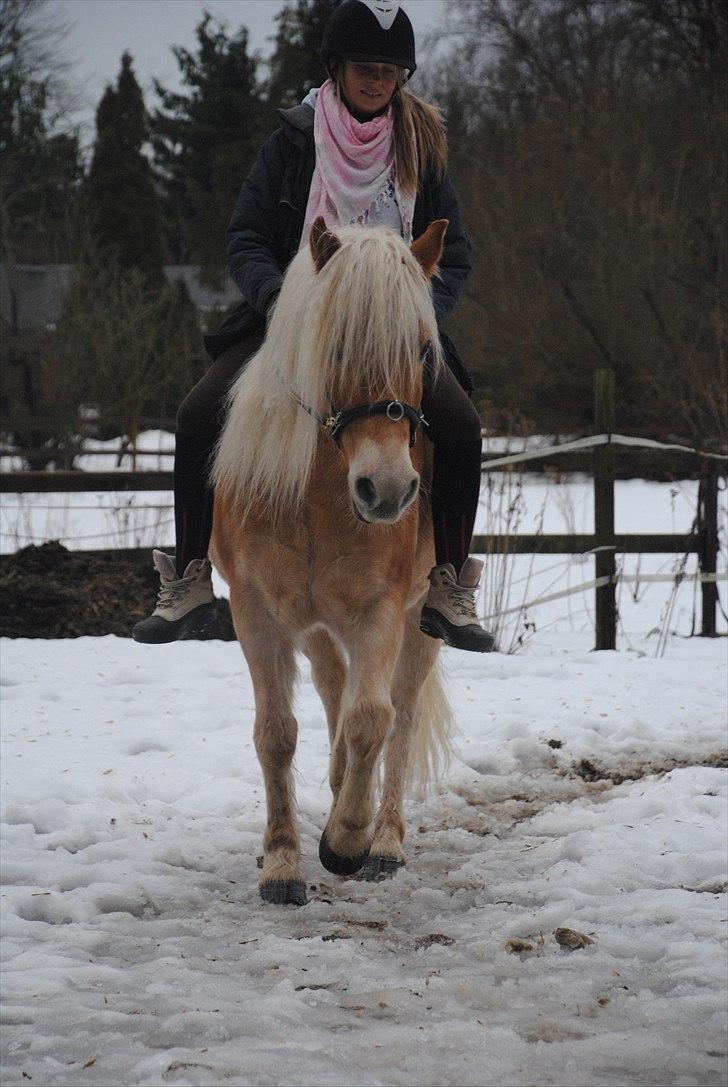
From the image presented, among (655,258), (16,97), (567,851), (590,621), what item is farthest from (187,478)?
(16,97)

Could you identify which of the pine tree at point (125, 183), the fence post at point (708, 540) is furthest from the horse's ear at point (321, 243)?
the pine tree at point (125, 183)

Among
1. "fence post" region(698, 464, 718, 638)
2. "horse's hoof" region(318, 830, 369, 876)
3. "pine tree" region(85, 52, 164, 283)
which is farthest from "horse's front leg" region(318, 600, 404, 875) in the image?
"pine tree" region(85, 52, 164, 283)

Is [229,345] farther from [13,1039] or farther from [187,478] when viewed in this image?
[13,1039]

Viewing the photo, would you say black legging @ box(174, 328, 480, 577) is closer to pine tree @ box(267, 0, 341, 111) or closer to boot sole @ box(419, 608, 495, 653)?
boot sole @ box(419, 608, 495, 653)

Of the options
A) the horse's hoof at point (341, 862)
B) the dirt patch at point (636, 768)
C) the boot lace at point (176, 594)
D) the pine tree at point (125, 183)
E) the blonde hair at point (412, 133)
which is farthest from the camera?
the pine tree at point (125, 183)

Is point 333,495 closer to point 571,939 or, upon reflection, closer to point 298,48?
point 571,939

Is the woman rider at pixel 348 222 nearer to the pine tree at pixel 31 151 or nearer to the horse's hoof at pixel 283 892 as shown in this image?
the horse's hoof at pixel 283 892

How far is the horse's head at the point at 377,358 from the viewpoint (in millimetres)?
3014

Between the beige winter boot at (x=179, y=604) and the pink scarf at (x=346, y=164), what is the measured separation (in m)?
1.22

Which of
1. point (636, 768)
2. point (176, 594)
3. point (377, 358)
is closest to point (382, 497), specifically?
Result: point (377, 358)

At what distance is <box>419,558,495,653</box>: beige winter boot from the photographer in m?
4.10

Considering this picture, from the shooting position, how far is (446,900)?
12.2 feet

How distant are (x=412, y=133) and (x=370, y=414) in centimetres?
132

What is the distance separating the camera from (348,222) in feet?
12.6
